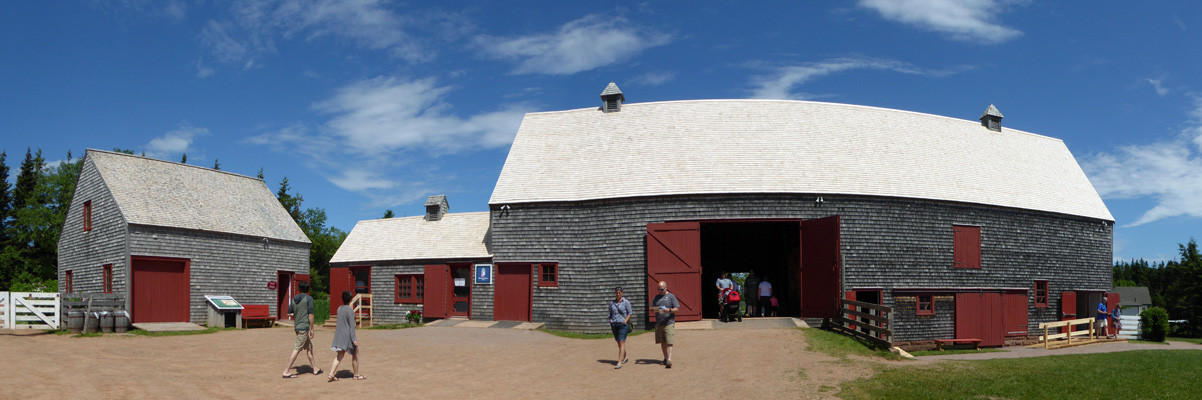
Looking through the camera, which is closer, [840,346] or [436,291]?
[840,346]

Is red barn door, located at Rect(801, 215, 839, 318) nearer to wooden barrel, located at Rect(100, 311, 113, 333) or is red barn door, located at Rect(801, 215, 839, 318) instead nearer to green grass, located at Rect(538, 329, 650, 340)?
green grass, located at Rect(538, 329, 650, 340)

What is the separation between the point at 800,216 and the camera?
75.7 ft

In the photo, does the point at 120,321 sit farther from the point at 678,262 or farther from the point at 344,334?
the point at 678,262

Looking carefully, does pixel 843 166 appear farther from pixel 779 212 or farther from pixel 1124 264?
pixel 1124 264

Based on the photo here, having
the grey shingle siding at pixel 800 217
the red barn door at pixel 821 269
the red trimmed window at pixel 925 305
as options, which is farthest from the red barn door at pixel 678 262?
the red trimmed window at pixel 925 305

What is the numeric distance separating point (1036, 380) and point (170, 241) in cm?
2521

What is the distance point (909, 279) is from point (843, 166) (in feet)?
13.4

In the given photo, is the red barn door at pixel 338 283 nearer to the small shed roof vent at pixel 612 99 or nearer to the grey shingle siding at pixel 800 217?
Answer: the grey shingle siding at pixel 800 217

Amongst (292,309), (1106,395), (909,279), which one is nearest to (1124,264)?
(909,279)

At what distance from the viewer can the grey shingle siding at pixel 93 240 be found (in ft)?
80.9

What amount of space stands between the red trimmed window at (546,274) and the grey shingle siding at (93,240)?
12.9 meters

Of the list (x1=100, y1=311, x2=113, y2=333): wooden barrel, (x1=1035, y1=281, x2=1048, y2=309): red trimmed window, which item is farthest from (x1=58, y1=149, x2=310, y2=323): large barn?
(x1=1035, y1=281, x2=1048, y2=309): red trimmed window

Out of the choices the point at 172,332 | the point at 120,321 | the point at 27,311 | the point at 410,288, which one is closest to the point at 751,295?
the point at 410,288

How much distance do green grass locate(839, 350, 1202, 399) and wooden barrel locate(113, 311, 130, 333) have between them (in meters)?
20.1
